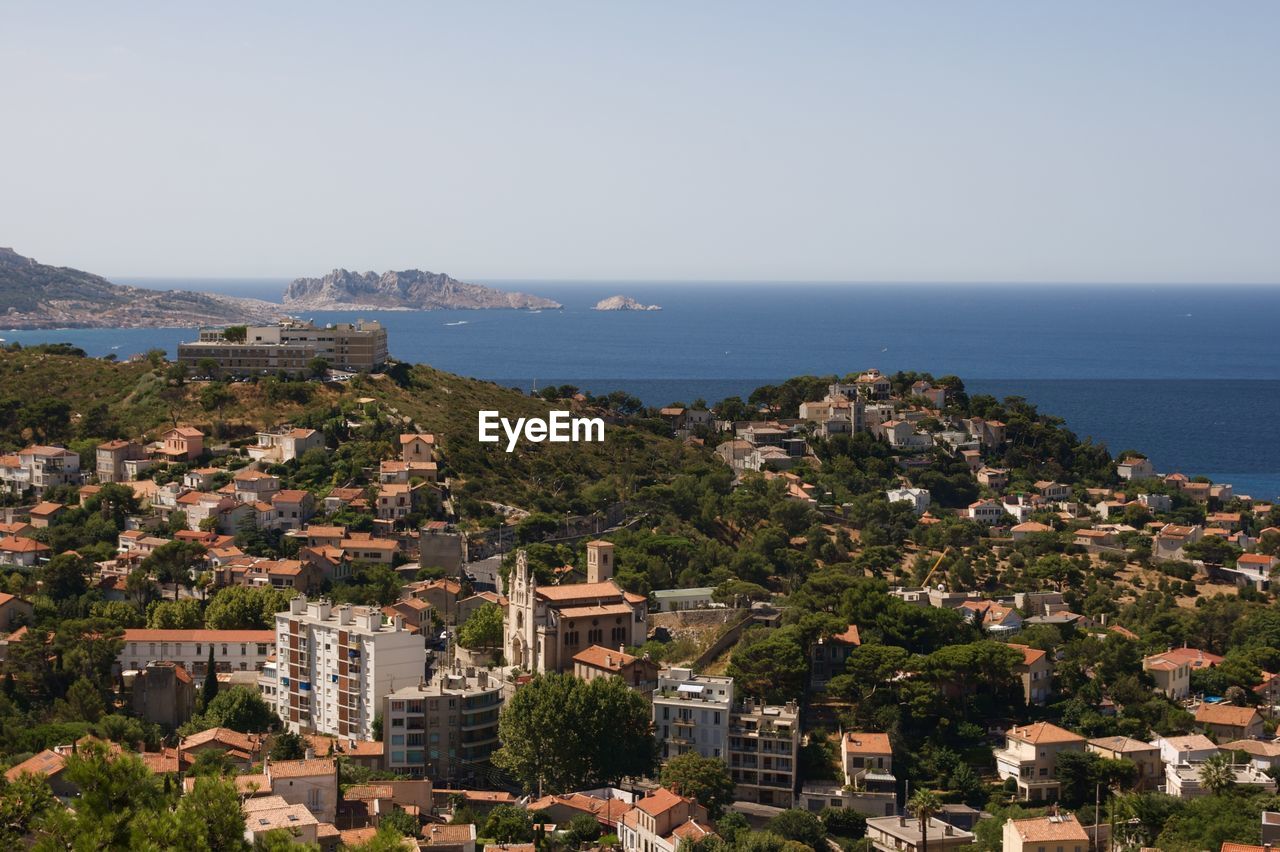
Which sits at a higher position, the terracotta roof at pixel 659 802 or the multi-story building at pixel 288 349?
the multi-story building at pixel 288 349

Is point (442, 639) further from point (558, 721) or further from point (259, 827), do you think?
point (259, 827)

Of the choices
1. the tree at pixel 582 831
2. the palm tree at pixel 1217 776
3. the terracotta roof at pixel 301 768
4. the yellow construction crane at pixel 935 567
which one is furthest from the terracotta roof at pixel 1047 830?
the yellow construction crane at pixel 935 567

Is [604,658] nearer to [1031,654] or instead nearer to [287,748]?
[287,748]

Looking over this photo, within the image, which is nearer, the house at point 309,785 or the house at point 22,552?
the house at point 309,785

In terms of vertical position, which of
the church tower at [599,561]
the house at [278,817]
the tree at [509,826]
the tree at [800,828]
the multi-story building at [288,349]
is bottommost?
the tree at [800,828]

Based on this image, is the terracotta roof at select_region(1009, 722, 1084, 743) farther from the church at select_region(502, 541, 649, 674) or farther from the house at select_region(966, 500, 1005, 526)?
the house at select_region(966, 500, 1005, 526)

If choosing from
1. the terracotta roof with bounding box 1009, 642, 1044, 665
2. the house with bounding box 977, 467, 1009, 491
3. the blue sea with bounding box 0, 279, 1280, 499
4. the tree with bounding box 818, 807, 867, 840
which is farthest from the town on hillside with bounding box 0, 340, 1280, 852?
the blue sea with bounding box 0, 279, 1280, 499

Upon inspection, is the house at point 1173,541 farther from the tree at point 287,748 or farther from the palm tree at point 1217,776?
the tree at point 287,748

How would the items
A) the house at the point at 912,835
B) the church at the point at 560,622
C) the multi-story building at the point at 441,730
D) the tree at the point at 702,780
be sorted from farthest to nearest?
the church at the point at 560,622, the multi-story building at the point at 441,730, the tree at the point at 702,780, the house at the point at 912,835
